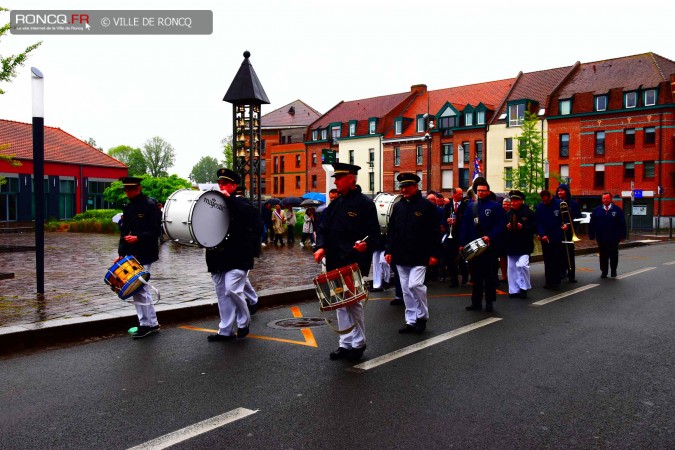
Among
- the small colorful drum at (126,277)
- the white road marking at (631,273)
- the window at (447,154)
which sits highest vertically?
the window at (447,154)

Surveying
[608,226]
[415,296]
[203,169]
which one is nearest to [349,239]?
[415,296]

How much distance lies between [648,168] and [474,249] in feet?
145

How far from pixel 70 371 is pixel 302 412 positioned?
2.49m

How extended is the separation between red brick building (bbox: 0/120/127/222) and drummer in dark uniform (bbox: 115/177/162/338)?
41.4 m

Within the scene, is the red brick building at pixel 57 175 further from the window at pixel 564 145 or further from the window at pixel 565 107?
the window at pixel 565 107

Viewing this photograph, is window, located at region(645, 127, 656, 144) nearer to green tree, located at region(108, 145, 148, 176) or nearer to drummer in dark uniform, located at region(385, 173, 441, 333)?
drummer in dark uniform, located at region(385, 173, 441, 333)

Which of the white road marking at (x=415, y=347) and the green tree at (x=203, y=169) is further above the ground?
the green tree at (x=203, y=169)

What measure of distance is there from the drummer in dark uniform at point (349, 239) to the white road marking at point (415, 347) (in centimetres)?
22

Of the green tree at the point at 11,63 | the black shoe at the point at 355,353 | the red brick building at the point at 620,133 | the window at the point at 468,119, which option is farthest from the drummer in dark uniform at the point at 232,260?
the window at the point at 468,119

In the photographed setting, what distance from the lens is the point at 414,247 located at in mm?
7434

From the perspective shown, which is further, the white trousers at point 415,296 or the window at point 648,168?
the window at point 648,168

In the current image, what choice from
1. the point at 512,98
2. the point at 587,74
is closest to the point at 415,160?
the point at 512,98

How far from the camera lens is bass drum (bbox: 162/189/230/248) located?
21.8ft

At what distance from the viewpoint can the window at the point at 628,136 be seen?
48.0 m
